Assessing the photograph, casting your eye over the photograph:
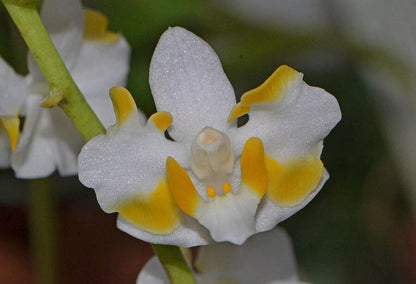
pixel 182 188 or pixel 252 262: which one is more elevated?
pixel 182 188

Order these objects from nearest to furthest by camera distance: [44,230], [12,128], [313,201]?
[12,128]
[44,230]
[313,201]

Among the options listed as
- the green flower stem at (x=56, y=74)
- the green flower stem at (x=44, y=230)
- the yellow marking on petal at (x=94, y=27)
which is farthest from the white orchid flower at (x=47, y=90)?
the green flower stem at (x=44, y=230)

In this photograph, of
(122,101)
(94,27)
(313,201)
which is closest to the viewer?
(122,101)

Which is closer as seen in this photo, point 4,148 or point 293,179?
point 293,179

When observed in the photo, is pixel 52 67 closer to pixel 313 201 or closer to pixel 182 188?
pixel 182 188

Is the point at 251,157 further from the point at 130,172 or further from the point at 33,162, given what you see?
the point at 33,162

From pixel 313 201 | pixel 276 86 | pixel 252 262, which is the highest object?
pixel 276 86

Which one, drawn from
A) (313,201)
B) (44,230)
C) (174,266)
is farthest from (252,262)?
(313,201)
